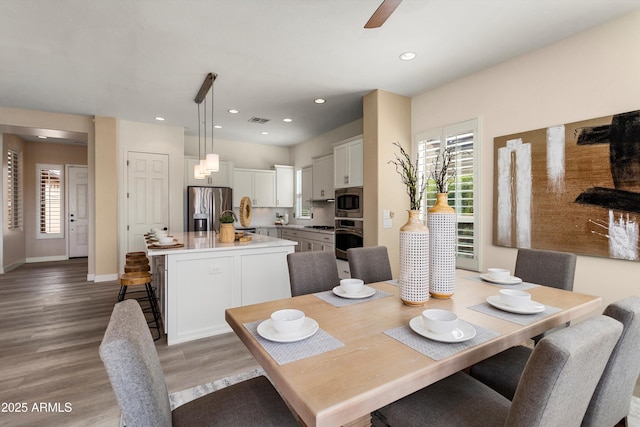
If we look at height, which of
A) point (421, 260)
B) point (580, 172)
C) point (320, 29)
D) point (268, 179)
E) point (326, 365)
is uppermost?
point (320, 29)

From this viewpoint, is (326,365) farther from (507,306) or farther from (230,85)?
(230,85)

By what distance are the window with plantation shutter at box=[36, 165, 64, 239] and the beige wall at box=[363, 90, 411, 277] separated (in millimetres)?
7414

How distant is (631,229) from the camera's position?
220 centimetres

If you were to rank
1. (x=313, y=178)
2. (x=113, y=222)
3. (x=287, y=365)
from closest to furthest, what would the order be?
(x=287, y=365) < (x=113, y=222) < (x=313, y=178)

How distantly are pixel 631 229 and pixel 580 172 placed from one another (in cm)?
54

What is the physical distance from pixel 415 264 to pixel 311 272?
31.6 inches

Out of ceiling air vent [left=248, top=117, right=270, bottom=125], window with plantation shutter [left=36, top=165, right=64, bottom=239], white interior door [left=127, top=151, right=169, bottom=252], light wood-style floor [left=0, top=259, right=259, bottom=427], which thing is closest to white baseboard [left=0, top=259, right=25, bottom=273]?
window with plantation shutter [left=36, top=165, right=64, bottom=239]

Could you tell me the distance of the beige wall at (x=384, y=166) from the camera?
3.66 meters

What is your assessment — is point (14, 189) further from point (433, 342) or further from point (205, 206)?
point (433, 342)

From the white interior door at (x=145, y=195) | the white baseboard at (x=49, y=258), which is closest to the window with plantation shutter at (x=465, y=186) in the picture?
the white interior door at (x=145, y=195)

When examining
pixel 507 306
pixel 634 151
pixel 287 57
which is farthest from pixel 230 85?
pixel 634 151

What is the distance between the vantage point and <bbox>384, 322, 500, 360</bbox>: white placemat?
0.99 m

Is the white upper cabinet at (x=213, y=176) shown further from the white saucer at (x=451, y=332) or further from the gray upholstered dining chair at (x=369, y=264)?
the white saucer at (x=451, y=332)

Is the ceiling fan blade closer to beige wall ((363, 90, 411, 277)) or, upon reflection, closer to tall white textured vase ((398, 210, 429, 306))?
tall white textured vase ((398, 210, 429, 306))
